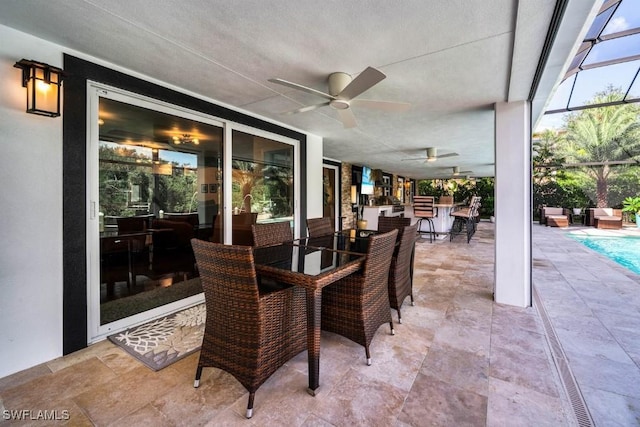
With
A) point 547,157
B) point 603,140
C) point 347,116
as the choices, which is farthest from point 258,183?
point 603,140

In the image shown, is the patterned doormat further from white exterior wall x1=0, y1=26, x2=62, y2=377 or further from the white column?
the white column

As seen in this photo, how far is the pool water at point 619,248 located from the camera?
523 centimetres

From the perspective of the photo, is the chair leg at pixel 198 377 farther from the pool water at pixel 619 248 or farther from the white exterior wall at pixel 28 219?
the pool water at pixel 619 248

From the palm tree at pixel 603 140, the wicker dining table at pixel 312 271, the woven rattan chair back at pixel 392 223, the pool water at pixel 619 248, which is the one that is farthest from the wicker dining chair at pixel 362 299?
the palm tree at pixel 603 140

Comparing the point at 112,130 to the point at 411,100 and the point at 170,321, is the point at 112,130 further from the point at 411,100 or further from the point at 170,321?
the point at 411,100

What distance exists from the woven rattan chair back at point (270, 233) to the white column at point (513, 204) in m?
2.44

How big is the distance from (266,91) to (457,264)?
420 centimetres

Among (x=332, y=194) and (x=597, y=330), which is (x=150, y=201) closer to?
(x=597, y=330)

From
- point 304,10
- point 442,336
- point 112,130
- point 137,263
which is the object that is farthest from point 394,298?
point 112,130

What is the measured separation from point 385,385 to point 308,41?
2.42 metres

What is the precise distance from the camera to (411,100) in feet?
10.6

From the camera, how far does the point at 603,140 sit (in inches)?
451

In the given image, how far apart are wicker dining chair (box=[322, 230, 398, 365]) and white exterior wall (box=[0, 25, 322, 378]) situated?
2067 millimetres

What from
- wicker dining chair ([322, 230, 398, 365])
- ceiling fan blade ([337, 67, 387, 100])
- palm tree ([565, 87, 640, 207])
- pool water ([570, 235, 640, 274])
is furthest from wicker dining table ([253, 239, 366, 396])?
palm tree ([565, 87, 640, 207])
